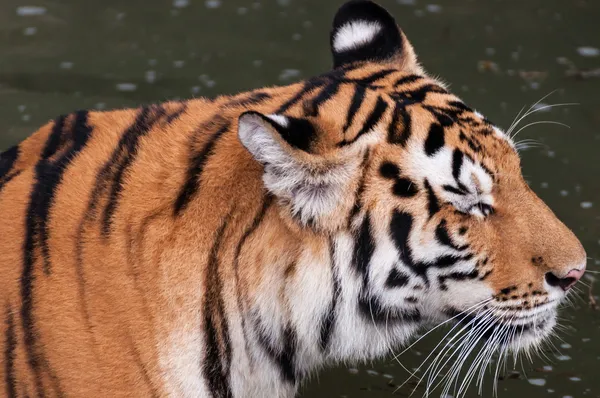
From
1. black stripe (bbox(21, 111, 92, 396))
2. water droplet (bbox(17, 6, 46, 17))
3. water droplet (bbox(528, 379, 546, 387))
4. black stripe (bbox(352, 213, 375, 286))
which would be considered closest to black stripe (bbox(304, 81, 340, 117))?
black stripe (bbox(352, 213, 375, 286))

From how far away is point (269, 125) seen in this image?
5.24 ft

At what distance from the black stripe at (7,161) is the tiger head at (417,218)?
21.9 inches

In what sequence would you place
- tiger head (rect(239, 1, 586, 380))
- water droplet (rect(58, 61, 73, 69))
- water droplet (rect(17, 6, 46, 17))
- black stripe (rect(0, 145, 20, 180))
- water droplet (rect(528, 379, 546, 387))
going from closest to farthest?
tiger head (rect(239, 1, 586, 380)) → black stripe (rect(0, 145, 20, 180)) → water droplet (rect(528, 379, 546, 387)) → water droplet (rect(58, 61, 73, 69)) → water droplet (rect(17, 6, 46, 17))

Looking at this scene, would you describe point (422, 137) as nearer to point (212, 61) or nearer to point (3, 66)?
point (212, 61)

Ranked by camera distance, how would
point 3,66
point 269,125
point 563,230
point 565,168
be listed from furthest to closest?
point 3,66, point 565,168, point 563,230, point 269,125

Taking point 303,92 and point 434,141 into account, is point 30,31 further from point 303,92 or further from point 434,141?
point 434,141

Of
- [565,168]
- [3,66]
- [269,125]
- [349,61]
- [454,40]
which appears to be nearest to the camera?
[269,125]

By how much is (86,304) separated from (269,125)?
1.58ft

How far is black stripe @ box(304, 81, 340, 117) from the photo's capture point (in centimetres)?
184

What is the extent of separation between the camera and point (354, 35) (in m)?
2.10

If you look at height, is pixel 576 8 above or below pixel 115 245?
below

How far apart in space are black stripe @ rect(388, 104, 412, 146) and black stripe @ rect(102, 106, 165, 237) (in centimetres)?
45

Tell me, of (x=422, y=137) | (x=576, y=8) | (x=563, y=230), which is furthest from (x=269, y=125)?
(x=576, y=8)

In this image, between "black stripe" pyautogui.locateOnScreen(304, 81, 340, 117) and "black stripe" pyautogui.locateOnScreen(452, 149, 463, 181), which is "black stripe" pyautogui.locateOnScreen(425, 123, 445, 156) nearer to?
"black stripe" pyautogui.locateOnScreen(452, 149, 463, 181)
